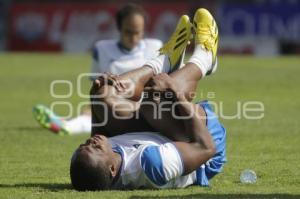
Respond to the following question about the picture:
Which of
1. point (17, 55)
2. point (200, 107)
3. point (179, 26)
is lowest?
point (17, 55)

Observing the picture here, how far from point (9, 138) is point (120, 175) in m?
4.63

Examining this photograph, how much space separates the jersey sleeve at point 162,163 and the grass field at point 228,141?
5.6 inches

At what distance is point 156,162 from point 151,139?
49 centimetres

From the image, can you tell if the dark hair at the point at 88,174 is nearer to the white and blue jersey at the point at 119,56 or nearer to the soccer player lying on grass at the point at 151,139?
the soccer player lying on grass at the point at 151,139

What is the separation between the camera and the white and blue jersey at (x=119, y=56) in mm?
12688

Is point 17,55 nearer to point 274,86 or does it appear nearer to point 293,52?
point 293,52

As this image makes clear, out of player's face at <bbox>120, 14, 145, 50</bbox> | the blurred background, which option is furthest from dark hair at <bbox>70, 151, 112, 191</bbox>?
the blurred background

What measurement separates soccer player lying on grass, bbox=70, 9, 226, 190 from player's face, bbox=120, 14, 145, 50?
12.6 feet

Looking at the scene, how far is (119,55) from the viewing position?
1275 cm

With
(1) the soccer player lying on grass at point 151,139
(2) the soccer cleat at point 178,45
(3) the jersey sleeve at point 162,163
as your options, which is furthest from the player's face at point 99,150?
(2) the soccer cleat at point 178,45

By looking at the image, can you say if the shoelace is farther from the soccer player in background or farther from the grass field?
the soccer player in background

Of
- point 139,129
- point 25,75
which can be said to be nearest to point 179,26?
point 139,129

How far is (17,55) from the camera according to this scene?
3272cm

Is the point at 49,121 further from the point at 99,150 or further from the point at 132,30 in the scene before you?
the point at 99,150
